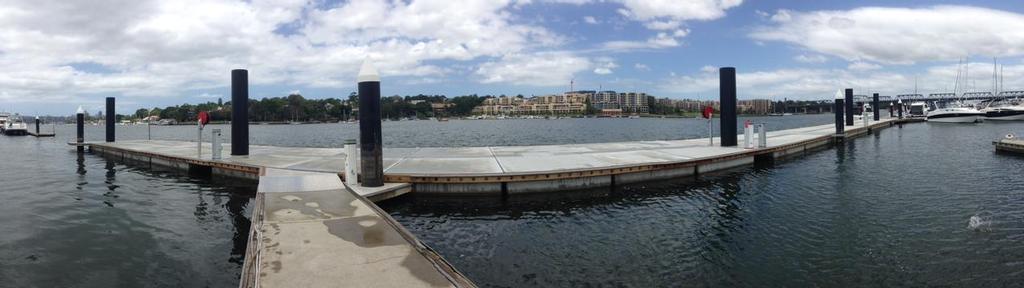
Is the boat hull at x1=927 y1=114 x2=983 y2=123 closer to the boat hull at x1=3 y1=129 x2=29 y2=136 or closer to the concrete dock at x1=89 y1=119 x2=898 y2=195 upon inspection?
the concrete dock at x1=89 y1=119 x2=898 y2=195

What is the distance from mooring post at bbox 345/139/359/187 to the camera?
12805mm

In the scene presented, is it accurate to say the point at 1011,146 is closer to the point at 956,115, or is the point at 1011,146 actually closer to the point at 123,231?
the point at 123,231

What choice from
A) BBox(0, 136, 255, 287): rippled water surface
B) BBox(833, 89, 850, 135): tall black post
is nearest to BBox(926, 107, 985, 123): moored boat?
BBox(833, 89, 850, 135): tall black post

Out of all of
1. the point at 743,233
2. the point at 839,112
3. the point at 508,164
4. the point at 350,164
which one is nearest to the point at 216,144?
the point at 350,164

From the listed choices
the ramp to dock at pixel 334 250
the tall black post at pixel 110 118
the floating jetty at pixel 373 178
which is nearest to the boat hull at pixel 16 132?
the tall black post at pixel 110 118

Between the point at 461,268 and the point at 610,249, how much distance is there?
2.65 meters

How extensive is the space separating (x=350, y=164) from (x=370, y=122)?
4.16 ft

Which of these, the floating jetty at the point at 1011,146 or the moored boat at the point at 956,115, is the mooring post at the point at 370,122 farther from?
the moored boat at the point at 956,115

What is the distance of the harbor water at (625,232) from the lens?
26.0 feet

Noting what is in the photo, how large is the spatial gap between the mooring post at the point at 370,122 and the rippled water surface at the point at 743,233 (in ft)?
3.80

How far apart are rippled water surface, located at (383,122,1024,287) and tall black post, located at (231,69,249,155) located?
10.3 metres

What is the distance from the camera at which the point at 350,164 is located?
1295 cm

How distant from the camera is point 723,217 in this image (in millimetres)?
11797

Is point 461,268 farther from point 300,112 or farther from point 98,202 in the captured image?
point 300,112
